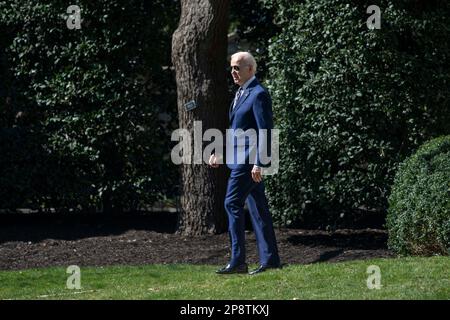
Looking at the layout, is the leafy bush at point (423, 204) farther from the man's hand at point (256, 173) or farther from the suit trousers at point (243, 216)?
the man's hand at point (256, 173)

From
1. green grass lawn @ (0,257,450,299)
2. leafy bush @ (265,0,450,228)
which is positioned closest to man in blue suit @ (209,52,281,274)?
green grass lawn @ (0,257,450,299)

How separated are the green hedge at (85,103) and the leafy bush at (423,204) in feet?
12.8

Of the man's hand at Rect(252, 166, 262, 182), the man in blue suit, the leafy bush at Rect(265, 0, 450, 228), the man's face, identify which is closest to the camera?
the man's hand at Rect(252, 166, 262, 182)

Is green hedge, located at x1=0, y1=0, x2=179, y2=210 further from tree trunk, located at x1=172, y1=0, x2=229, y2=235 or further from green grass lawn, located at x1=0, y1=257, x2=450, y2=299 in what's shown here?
green grass lawn, located at x1=0, y1=257, x2=450, y2=299

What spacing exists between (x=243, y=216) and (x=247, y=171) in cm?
40

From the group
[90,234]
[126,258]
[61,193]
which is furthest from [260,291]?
[61,193]

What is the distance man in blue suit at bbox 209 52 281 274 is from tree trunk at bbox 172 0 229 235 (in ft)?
9.49

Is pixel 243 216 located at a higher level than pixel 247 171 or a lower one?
lower

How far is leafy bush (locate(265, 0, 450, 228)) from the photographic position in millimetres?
11281

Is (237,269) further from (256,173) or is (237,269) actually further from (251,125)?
(251,125)

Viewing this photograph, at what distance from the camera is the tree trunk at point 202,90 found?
12.0 meters

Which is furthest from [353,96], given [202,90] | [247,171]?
[247,171]

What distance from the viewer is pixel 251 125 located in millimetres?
9062

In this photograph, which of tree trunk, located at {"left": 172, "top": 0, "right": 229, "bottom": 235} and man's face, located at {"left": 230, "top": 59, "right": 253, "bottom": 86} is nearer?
man's face, located at {"left": 230, "top": 59, "right": 253, "bottom": 86}
